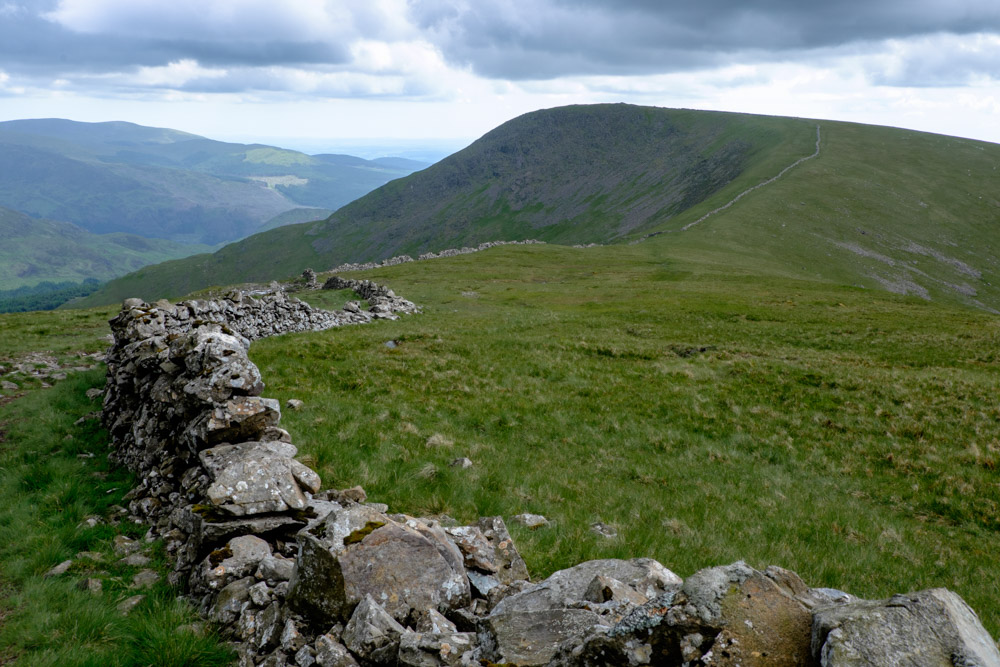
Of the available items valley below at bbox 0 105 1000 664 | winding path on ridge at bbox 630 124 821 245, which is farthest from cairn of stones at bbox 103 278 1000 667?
winding path on ridge at bbox 630 124 821 245

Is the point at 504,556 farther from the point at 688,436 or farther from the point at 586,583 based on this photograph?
the point at 688,436

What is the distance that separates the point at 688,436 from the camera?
62.8ft

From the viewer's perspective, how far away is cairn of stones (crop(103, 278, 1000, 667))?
475cm

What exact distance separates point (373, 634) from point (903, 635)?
5483 mm

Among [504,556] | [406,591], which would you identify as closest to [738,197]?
[504,556]

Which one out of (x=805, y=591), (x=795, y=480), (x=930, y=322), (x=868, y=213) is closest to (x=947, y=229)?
(x=868, y=213)

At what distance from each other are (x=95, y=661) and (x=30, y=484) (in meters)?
9.42

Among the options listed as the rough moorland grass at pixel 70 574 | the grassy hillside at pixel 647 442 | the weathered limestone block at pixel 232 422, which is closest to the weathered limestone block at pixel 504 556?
the grassy hillside at pixel 647 442

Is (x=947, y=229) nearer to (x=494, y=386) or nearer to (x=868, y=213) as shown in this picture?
(x=868, y=213)

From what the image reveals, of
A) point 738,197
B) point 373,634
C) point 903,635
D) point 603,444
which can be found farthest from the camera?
point 738,197

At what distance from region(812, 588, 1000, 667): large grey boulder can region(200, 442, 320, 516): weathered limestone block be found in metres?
8.56

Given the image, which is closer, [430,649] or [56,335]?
[430,649]

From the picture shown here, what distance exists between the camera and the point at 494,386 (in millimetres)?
23766

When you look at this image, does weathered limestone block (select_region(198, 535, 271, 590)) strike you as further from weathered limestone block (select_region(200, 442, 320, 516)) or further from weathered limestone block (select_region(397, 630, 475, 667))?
weathered limestone block (select_region(397, 630, 475, 667))
